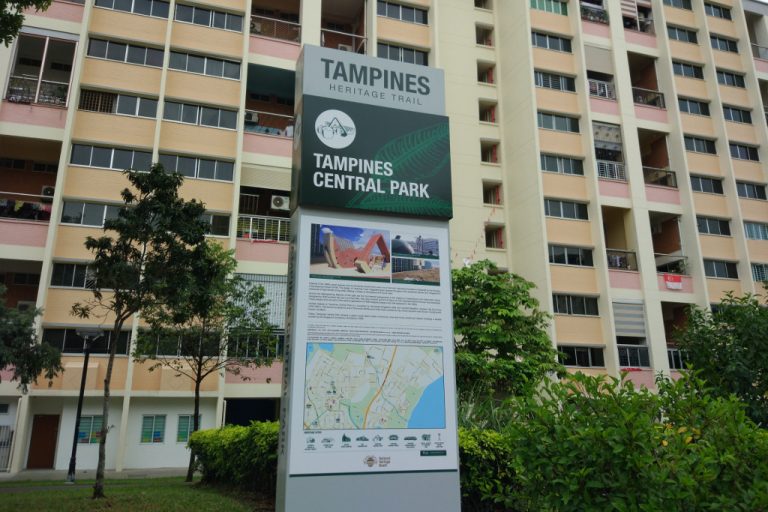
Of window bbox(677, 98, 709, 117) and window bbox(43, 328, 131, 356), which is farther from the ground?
window bbox(677, 98, 709, 117)

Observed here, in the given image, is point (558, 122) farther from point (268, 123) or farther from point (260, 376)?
point (260, 376)

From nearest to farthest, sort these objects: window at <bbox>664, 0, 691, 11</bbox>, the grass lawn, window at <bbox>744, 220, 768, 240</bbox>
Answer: the grass lawn < window at <bbox>744, 220, 768, 240</bbox> < window at <bbox>664, 0, 691, 11</bbox>

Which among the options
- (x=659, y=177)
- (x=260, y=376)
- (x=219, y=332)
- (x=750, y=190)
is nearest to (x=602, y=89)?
(x=659, y=177)

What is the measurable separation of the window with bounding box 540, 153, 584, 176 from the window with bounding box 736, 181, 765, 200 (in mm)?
10341

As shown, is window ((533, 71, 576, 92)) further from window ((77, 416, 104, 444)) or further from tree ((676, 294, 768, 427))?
window ((77, 416, 104, 444))

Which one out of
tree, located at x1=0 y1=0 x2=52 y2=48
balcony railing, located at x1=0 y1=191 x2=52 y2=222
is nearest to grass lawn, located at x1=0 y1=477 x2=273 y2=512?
tree, located at x1=0 y1=0 x2=52 y2=48

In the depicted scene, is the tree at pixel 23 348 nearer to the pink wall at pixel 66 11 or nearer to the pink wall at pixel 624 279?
the pink wall at pixel 66 11

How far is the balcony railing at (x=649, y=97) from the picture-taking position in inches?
1345

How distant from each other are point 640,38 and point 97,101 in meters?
29.8

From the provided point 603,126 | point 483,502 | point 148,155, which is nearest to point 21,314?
point 148,155

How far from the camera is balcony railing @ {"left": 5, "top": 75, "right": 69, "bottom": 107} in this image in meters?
24.6

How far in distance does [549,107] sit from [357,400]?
27866 millimetres

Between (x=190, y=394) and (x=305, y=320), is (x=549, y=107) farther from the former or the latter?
(x=305, y=320)

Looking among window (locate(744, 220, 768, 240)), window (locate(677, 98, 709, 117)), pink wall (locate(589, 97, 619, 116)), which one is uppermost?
window (locate(677, 98, 709, 117))
